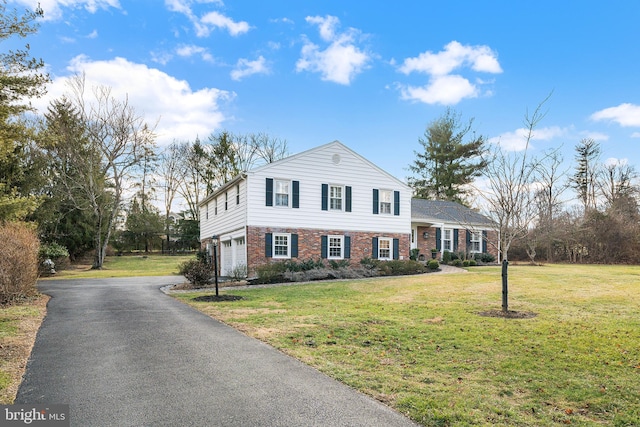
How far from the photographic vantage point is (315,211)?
69.6ft

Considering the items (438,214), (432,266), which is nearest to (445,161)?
(438,214)

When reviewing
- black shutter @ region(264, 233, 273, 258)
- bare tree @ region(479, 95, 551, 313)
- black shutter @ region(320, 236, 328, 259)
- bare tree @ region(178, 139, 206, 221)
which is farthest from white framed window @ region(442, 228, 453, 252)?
bare tree @ region(178, 139, 206, 221)

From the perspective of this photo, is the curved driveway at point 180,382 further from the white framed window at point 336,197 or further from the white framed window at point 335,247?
the white framed window at point 336,197

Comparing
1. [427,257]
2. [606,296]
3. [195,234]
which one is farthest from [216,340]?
[195,234]

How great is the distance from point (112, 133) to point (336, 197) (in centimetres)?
2036

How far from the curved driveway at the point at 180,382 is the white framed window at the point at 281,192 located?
12.0 metres

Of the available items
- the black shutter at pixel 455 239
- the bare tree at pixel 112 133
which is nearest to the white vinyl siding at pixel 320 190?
the black shutter at pixel 455 239

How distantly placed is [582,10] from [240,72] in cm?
1308

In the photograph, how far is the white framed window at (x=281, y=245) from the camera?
797 inches

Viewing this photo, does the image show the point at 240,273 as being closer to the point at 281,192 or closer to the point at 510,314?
the point at 281,192

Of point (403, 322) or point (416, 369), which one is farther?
point (403, 322)

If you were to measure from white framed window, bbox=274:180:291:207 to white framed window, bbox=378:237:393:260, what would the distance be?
5744 millimetres

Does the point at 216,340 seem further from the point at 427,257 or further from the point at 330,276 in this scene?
the point at 427,257

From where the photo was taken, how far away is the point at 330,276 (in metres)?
19.1
